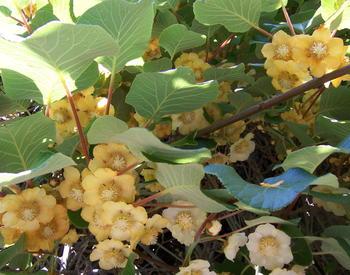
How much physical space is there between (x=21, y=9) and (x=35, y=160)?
256 mm

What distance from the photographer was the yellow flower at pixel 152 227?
2.38 feet

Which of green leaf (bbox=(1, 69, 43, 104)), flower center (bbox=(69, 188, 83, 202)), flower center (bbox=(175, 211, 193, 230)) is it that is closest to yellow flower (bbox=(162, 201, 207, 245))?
flower center (bbox=(175, 211, 193, 230))

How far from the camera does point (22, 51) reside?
59 cm

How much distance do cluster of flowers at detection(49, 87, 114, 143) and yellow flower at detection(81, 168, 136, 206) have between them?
0.13m

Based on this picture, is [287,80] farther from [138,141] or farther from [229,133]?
[138,141]

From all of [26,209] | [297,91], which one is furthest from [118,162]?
[297,91]

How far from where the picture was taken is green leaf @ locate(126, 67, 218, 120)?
2.29 ft

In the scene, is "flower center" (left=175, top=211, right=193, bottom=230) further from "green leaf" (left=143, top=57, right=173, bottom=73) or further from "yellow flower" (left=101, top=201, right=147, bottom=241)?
"green leaf" (left=143, top=57, right=173, bottom=73)

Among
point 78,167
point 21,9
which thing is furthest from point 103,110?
point 21,9

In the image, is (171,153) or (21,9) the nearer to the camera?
(171,153)

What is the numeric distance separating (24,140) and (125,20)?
7.5 inches

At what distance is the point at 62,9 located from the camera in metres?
0.83

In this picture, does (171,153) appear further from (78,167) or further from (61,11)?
(61,11)

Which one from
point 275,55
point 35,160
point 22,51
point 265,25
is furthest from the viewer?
point 265,25
